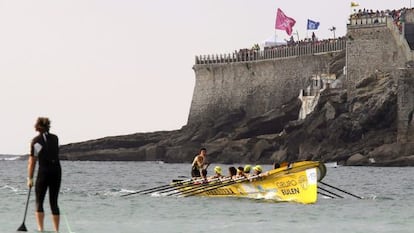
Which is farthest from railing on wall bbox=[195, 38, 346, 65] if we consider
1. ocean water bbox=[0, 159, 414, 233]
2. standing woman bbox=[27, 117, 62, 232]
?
standing woman bbox=[27, 117, 62, 232]

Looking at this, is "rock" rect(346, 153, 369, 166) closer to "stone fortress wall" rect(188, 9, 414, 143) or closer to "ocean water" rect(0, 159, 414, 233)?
"stone fortress wall" rect(188, 9, 414, 143)

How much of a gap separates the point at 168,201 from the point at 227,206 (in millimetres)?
3296

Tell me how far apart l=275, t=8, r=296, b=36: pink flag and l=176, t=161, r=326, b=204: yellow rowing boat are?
64.6 metres

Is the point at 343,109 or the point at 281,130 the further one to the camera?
the point at 281,130

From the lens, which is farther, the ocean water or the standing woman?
the ocean water

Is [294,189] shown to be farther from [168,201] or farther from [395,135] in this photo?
[395,135]

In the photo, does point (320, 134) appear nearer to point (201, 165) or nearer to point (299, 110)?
point (299, 110)

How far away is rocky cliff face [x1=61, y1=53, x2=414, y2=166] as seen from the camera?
87.6 metres

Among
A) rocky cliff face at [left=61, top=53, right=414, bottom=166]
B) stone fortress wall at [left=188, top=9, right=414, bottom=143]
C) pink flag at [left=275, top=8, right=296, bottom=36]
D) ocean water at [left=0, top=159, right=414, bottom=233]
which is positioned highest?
pink flag at [left=275, top=8, right=296, bottom=36]

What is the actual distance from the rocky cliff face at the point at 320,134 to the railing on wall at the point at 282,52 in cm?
154

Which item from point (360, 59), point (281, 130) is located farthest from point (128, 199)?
point (281, 130)

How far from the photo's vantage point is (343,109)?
300ft

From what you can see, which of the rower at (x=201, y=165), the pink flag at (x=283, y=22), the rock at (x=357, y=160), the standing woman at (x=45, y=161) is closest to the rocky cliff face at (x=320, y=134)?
the rock at (x=357, y=160)

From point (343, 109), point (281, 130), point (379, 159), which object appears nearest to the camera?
point (379, 159)
